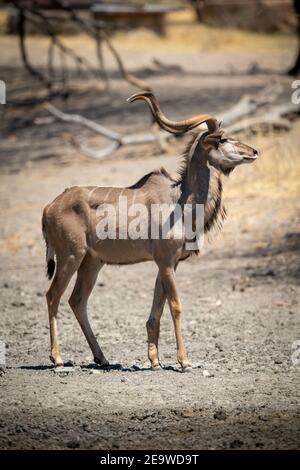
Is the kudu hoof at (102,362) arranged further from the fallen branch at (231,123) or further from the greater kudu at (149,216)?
the fallen branch at (231,123)

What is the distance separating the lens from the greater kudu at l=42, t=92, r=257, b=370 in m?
7.03

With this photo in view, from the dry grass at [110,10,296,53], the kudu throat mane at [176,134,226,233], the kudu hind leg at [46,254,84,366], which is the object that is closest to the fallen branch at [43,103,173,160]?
the kudu throat mane at [176,134,226,233]

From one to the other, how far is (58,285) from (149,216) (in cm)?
84

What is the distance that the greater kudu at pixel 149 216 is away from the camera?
7.03 meters

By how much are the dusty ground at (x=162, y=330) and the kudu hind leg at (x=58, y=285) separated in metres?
0.13

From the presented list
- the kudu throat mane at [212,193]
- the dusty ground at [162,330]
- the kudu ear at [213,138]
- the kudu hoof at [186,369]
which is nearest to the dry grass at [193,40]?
the dusty ground at [162,330]

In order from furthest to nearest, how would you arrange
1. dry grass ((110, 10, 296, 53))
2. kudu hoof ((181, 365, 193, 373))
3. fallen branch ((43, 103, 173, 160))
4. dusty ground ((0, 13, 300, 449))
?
1. dry grass ((110, 10, 296, 53))
2. fallen branch ((43, 103, 173, 160))
3. kudu hoof ((181, 365, 193, 373))
4. dusty ground ((0, 13, 300, 449))

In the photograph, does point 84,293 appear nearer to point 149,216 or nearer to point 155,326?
point 155,326

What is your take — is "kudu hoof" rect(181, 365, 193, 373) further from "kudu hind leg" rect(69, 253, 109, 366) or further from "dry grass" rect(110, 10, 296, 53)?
"dry grass" rect(110, 10, 296, 53)

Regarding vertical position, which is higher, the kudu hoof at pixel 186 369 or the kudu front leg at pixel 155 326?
the kudu front leg at pixel 155 326

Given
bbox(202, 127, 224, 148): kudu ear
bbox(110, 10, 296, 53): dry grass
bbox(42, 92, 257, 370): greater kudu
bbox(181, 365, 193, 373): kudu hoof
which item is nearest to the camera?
bbox(181, 365, 193, 373): kudu hoof

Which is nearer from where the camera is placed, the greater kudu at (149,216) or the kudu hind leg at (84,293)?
the greater kudu at (149,216)

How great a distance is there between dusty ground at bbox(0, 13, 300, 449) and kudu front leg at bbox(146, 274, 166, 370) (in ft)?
0.36
